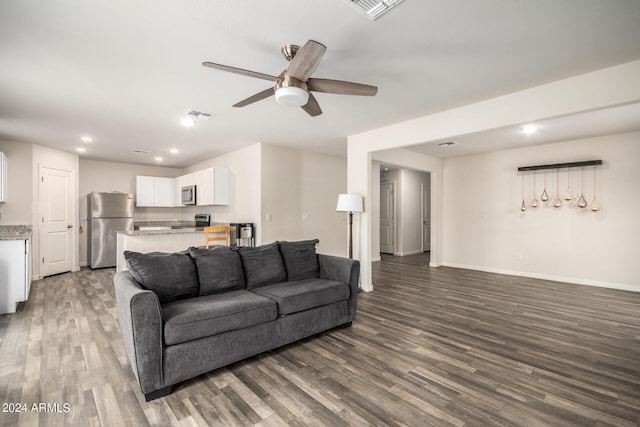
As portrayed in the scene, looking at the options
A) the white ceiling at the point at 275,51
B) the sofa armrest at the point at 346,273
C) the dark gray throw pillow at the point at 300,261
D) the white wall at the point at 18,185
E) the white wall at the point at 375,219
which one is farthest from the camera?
the white wall at the point at 375,219

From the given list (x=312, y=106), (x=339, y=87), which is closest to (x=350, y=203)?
(x=312, y=106)

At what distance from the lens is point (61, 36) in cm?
214

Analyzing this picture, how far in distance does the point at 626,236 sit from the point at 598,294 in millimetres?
1162

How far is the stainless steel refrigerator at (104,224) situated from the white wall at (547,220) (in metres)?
7.39

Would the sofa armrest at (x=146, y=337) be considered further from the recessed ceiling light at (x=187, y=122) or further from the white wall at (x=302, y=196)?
the white wall at (x=302, y=196)

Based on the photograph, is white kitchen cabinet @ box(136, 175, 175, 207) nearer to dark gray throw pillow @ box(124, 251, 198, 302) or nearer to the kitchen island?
the kitchen island

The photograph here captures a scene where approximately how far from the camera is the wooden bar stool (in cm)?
493

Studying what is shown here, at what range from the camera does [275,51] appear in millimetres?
2359

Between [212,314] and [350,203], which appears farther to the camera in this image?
[350,203]

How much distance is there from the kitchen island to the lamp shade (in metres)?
2.52

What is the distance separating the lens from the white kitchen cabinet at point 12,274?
→ 12.1 feet

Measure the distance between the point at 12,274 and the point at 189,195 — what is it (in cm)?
324

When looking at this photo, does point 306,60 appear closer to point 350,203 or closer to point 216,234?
point 350,203

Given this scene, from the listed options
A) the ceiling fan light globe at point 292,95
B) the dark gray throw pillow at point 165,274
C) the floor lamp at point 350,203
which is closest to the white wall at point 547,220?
the floor lamp at point 350,203
